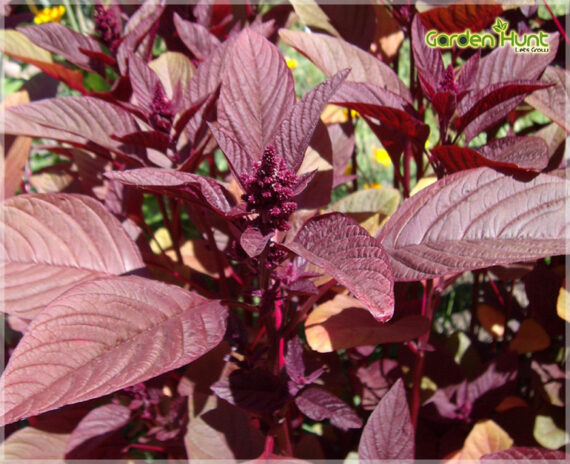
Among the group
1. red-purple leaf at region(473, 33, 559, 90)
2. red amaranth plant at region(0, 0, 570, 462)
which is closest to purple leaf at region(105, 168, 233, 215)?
red amaranth plant at region(0, 0, 570, 462)

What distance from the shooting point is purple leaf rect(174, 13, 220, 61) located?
1033 mm

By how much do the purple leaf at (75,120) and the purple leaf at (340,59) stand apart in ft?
1.02

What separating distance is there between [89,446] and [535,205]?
2.73ft

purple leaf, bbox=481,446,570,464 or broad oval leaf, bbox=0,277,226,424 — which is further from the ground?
broad oval leaf, bbox=0,277,226,424

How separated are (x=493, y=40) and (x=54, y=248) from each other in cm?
96

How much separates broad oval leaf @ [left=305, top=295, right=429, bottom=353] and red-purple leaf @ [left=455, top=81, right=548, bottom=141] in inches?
12.8

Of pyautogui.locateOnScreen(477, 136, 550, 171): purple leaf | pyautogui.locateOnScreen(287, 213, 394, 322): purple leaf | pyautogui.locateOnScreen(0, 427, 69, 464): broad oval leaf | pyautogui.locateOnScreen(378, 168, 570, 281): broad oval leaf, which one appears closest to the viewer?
pyautogui.locateOnScreen(287, 213, 394, 322): purple leaf

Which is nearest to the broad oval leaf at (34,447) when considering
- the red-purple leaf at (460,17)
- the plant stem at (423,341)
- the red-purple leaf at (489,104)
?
the plant stem at (423,341)

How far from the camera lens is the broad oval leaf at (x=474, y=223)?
662 millimetres

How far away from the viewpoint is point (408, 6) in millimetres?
1028

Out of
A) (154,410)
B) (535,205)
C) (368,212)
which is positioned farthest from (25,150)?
(535,205)

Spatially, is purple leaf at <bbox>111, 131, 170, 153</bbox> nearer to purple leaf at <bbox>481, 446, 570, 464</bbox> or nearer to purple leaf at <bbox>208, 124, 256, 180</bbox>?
purple leaf at <bbox>208, 124, 256, 180</bbox>

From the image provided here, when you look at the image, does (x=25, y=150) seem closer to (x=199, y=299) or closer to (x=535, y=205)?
(x=199, y=299)

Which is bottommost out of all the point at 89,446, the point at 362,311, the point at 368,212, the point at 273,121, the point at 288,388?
the point at 89,446
